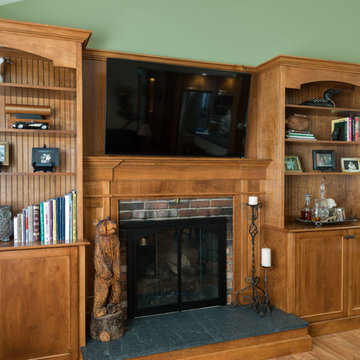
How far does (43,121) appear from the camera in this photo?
279 cm

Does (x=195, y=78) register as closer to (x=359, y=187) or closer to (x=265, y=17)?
(x=265, y=17)

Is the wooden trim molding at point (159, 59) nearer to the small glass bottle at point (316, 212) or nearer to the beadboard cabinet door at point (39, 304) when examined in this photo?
the small glass bottle at point (316, 212)

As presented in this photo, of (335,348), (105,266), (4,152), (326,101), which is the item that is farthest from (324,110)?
(4,152)

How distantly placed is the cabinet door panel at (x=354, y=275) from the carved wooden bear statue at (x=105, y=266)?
209 cm

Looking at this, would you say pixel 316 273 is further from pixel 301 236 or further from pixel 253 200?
pixel 253 200

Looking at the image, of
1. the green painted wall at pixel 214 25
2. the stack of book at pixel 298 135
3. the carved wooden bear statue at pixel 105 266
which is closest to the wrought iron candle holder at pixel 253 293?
the stack of book at pixel 298 135

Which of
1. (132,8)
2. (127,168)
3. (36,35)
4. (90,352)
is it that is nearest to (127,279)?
(90,352)

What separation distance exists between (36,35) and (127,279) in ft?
6.50

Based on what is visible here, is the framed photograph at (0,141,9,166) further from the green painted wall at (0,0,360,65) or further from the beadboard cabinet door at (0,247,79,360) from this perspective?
the green painted wall at (0,0,360,65)

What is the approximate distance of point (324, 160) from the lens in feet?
12.1

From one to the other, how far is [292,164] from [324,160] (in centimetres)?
37

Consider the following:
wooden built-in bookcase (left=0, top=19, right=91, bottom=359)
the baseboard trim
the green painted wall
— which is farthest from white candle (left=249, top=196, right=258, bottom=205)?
wooden built-in bookcase (left=0, top=19, right=91, bottom=359)

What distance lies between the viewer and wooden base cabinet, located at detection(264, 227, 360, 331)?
10.5 ft

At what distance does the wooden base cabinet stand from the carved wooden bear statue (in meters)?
1.44
